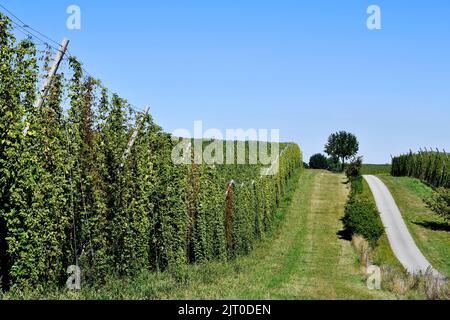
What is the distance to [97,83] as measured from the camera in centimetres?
1126

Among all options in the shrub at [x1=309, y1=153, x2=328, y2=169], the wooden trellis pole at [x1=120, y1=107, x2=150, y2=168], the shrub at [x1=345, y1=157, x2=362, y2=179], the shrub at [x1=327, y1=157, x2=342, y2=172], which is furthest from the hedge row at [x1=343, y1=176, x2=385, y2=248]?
the shrub at [x1=309, y1=153, x2=328, y2=169]

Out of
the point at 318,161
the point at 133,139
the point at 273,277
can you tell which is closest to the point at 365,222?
the point at 273,277

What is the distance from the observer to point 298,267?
18.4m

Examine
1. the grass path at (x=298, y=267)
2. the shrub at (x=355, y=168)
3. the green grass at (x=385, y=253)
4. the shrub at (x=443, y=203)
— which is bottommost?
the green grass at (x=385, y=253)

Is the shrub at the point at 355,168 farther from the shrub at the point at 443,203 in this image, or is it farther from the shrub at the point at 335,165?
the shrub at the point at 335,165

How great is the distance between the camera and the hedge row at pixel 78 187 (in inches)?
342

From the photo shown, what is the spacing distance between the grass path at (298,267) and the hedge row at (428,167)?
752 inches

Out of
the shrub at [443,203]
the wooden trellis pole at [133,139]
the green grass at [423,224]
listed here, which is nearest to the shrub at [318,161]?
the green grass at [423,224]

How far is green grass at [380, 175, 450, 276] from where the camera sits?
30.2m

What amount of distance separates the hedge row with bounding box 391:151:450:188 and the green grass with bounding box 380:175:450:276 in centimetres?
203

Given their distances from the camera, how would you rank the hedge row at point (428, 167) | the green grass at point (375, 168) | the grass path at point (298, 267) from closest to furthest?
1. the grass path at point (298, 267)
2. the hedge row at point (428, 167)
3. the green grass at point (375, 168)

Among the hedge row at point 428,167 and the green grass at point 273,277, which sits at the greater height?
the hedge row at point 428,167

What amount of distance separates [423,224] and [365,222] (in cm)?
1269

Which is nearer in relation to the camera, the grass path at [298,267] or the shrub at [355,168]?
the grass path at [298,267]
